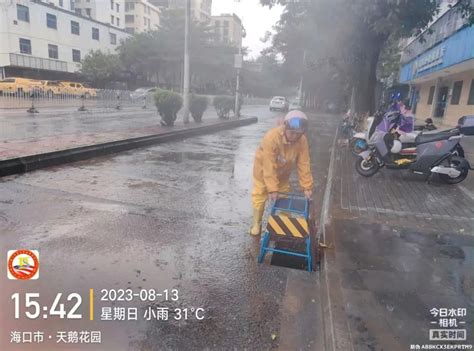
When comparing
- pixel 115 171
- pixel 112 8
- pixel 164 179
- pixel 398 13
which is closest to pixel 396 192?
pixel 398 13

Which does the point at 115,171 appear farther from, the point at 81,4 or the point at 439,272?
the point at 81,4

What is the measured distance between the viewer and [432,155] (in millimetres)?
6863

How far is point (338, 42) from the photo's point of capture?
11.9 meters

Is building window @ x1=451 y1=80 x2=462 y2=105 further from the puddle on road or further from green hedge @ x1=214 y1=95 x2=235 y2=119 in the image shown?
the puddle on road

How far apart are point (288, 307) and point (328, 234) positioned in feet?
4.86

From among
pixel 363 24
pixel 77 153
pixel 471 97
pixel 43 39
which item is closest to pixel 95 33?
pixel 43 39

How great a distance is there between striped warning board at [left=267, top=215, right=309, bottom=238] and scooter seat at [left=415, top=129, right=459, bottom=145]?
4658 millimetres

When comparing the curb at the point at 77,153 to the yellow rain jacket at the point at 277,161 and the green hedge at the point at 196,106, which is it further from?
the yellow rain jacket at the point at 277,161

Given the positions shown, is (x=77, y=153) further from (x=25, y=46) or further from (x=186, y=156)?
(x=25, y=46)

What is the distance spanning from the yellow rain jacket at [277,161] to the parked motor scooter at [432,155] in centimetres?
391

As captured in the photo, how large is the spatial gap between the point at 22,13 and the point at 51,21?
403 centimetres

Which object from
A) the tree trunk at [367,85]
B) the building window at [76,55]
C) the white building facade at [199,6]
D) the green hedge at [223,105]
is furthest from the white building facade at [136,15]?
the tree trunk at [367,85]

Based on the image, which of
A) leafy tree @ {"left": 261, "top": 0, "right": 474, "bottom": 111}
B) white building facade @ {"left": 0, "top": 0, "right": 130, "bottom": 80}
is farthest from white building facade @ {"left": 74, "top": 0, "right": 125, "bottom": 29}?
leafy tree @ {"left": 261, "top": 0, "right": 474, "bottom": 111}
